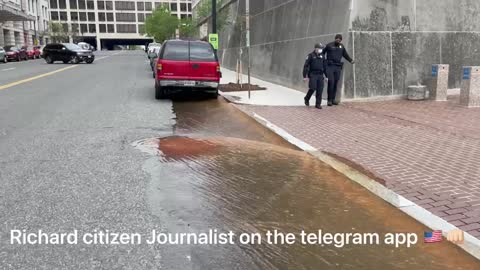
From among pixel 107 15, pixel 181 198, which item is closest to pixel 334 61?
pixel 181 198

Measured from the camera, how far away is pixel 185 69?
13.3 m

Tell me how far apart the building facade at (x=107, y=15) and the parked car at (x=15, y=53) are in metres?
78.9

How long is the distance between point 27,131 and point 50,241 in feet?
17.6

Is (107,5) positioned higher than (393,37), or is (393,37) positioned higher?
(107,5)

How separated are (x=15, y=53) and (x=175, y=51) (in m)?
38.5

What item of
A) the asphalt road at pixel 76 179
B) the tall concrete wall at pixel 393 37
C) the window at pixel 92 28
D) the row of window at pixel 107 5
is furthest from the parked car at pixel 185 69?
the window at pixel 92 28

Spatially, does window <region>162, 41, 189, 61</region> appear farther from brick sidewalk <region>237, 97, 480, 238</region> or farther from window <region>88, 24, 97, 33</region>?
window <region>88, 24, 97, 33</region>

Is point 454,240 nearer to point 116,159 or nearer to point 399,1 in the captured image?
point 116,159

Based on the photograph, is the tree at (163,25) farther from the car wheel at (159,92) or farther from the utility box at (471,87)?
the utility box at (471,87)

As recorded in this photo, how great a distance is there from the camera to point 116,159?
655 centimetres

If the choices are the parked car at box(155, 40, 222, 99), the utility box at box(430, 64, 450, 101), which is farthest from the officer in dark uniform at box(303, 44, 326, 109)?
the utility box at box(430, 64, 450, 101)

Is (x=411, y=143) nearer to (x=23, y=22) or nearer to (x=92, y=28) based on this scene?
(x=23, y=22)

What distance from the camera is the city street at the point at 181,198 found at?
3633mm

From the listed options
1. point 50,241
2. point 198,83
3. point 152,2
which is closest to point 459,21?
point 198,83
